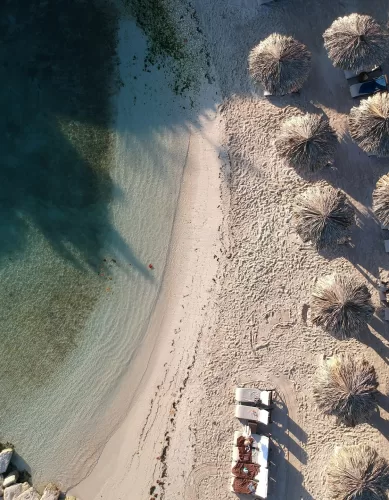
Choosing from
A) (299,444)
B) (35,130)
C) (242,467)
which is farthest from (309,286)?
(35,130)

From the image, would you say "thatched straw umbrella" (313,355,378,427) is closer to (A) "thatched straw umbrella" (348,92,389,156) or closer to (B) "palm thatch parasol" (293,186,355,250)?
(B) "palm thatch parasol" (293,186,355,250)

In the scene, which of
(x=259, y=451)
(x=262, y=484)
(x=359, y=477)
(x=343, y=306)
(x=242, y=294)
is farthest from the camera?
(x=242, y=294)

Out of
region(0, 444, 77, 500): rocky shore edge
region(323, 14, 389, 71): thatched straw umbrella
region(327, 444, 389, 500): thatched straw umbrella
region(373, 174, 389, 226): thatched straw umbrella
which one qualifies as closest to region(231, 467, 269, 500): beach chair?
region(327, 444, 389, 500): thatched straw umbrella

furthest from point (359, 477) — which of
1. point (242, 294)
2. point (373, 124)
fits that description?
point (373, 124)

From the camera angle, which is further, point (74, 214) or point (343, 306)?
point (74, 214)

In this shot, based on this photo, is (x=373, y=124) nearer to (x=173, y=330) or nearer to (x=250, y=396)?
(x=173, y=330)

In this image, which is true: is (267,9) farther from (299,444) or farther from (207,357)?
(299,444)
